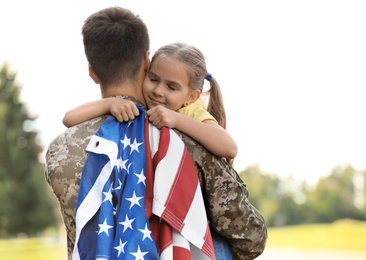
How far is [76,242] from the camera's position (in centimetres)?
267

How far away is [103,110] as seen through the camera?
8.93ft

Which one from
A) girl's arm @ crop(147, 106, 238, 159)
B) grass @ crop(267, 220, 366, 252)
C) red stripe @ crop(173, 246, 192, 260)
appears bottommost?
grass @ crop(267, 220, 366, 252)

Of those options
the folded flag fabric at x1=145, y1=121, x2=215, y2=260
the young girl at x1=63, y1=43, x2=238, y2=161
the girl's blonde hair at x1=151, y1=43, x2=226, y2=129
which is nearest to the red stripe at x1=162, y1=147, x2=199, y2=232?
the folded flag fabric at x1=145, y1=121, x2=215, y2=260

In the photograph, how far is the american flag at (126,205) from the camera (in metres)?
2.58

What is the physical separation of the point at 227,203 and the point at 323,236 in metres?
24.1

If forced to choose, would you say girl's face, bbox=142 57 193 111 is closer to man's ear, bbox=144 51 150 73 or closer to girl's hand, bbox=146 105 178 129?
man's ear, bbox=144 51 150 73

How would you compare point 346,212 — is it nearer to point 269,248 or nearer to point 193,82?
point 269,248

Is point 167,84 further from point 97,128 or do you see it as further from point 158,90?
point 97,128

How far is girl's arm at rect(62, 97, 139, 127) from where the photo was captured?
8.75 feet

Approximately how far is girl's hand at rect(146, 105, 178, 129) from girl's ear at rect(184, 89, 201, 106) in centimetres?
41

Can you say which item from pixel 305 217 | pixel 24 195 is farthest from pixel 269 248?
pixel 24 195

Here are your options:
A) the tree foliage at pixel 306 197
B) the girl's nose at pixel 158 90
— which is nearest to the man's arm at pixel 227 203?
the girl's nose at pixel 158 90

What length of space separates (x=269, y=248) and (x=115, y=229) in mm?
23484

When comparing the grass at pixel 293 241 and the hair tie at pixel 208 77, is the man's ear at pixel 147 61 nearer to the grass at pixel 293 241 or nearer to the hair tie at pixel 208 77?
the hair tie at pixel 208 77
